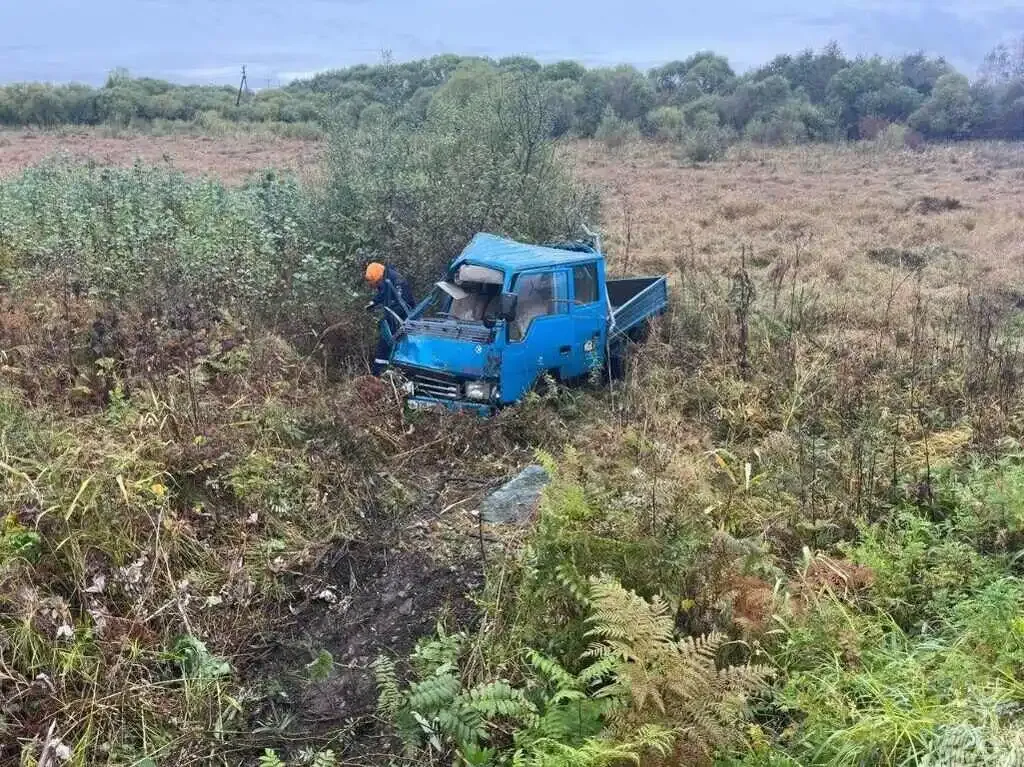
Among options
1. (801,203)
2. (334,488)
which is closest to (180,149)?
(801,203)

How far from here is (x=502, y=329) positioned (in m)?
7.32

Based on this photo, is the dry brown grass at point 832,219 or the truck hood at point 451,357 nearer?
the truck hood at point 451,357

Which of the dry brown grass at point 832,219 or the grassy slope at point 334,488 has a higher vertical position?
the dry brown grass at point 832,219

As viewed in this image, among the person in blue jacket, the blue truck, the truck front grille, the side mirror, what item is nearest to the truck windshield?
the blue truck

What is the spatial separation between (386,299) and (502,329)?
1.75m

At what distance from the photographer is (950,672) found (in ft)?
10.9

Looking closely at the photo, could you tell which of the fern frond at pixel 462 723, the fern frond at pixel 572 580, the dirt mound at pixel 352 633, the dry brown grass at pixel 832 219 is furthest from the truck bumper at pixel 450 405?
the dry brown grass at pixel 832 219

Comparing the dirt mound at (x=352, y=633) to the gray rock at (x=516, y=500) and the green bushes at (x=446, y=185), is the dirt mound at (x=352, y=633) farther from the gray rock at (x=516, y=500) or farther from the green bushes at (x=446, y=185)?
the green bushes at (x=446, y=185)

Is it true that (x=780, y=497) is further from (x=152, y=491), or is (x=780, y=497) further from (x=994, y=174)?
(x=994, y=174)

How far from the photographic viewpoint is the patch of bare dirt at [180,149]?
75.7 feet

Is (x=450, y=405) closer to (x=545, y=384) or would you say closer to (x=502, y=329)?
(x=502, y=329)

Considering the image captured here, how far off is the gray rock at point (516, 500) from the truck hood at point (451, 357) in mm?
1364

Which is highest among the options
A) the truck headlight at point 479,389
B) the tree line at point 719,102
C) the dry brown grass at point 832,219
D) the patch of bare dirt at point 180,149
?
the tree line at point 719,102

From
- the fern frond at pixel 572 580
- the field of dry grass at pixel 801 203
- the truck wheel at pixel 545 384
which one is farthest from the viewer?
the field of dry grass at pixel 801 203
